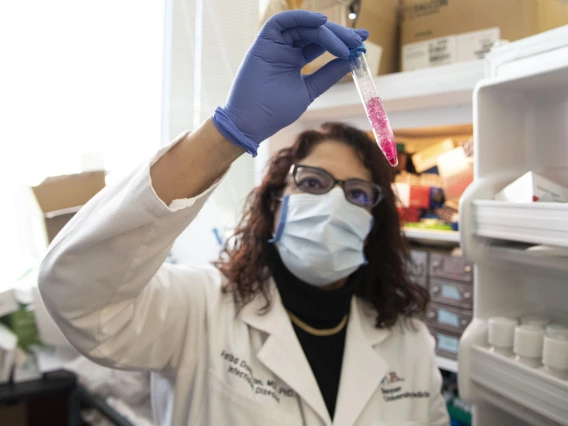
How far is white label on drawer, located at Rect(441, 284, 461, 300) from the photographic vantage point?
5.05 feet

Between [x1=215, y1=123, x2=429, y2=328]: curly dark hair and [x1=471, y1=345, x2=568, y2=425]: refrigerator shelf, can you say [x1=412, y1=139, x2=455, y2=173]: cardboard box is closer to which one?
[x1=215, y1=123, x2=429, y2=328]: curly dark hair

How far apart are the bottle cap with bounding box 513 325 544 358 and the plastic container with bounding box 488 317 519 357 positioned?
0.04 metres

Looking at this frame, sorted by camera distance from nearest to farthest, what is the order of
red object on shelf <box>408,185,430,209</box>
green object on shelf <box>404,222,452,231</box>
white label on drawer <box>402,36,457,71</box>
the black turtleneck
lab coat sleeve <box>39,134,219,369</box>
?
lab coat sleeve <box>39,134,219,369</box>
the black turtleneck
white label on drawer <box>402,36,457,71</box>
green object on shelf <box>404,222,452,231</box>
red object on shelf <box>408,185,430,209</box>

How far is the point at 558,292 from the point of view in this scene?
106cm

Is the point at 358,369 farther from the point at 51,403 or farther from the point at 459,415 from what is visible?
the point at 51,403

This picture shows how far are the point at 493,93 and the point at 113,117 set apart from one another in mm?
1265

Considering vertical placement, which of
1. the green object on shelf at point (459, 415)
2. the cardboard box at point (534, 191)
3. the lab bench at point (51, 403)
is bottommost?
the green object on shelf at point (459, 415)

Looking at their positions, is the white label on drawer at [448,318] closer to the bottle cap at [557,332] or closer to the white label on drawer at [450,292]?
the white label on drawer at [450,292]

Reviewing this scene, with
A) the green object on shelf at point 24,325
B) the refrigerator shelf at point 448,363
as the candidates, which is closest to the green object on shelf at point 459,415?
the refrigerator shelf at point 448,363

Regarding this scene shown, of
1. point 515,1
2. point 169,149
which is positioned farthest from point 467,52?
point 169,149

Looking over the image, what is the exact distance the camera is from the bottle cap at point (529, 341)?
0.91m

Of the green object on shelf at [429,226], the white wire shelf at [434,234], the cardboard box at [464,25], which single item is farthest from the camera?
the green object on shelf at [429,226]

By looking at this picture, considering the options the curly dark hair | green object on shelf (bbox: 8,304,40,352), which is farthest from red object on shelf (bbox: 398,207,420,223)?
green object on shelf (bbox: 8,304,40,352)

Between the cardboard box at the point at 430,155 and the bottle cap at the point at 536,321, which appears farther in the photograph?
the cardboard box at the point at 430,155
